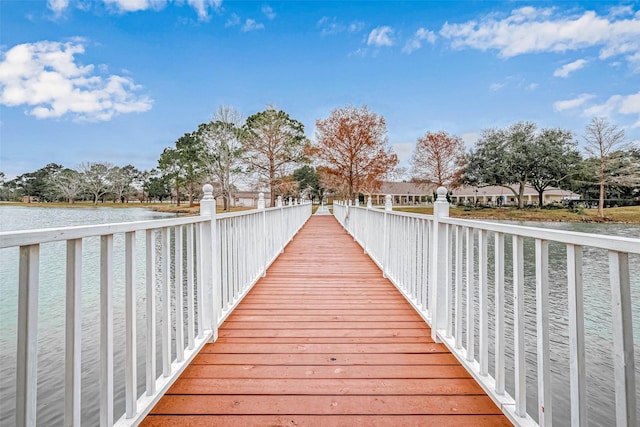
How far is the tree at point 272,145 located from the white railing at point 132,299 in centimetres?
1822

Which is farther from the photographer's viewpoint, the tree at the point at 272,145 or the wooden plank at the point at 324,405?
the tree at the point at 272,145

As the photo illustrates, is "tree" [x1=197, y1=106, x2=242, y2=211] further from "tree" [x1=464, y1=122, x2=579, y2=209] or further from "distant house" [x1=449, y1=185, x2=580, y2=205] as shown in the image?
"distant house" [x1=449, y1=185, x2=580, y2=205]

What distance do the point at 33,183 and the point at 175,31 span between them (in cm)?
1924

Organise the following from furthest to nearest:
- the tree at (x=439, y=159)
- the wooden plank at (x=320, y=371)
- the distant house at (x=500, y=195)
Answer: the distant house at (x=500, y=195) → the tree at (x=439, y=159) → the wooden plank at (x=320, y=371)

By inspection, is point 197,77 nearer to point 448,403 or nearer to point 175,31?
point 175,31

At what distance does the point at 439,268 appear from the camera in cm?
225

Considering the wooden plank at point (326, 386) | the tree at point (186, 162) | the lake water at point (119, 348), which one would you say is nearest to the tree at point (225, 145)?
the tree at point (186, 162)

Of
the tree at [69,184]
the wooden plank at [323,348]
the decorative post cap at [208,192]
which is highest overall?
the tree at [69,184]

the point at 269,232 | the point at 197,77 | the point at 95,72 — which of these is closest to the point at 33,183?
the point at 95,72

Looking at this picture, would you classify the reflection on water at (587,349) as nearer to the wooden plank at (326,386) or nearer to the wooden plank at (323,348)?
the wooden plank at (323,348)

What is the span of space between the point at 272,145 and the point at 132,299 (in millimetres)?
20084

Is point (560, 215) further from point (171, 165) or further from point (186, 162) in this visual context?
point (171, 165)

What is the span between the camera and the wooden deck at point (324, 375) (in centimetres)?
147

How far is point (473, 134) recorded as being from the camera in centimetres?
2970
